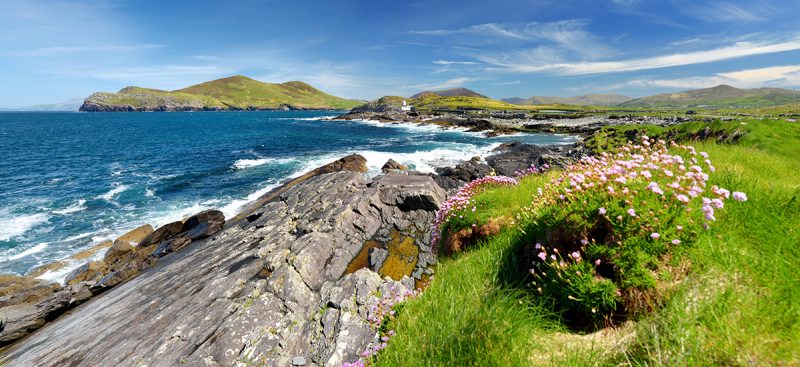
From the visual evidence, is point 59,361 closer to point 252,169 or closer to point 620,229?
point 620,229

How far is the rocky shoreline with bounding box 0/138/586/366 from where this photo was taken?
337 inches

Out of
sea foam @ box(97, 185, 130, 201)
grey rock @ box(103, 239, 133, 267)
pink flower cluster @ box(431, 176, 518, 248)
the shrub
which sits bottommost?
grey rock @ box(103, 239, 133, 267)

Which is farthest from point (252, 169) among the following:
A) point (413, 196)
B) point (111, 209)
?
point (413, 196)

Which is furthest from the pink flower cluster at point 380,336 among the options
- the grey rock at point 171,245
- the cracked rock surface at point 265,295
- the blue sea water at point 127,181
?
the blue sea water at point 127,181

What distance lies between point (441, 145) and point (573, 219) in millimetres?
52868

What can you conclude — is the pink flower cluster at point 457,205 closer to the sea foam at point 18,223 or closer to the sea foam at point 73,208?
the sea foam at point 18,223

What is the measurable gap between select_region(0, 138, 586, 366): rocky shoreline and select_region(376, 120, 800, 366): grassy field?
10.1ft

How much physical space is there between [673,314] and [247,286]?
11.1 metres

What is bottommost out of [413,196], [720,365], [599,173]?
[413,196]

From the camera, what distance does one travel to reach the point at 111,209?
28125 millimetres

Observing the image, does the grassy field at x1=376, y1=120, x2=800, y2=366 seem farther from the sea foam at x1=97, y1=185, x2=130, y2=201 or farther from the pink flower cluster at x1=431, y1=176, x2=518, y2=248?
the sea foam at x1=97, y1=185, x2=130, y2=201

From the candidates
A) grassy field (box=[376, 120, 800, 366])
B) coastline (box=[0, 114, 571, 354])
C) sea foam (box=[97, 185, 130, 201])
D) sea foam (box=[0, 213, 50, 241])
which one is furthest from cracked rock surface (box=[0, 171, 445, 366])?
sea foam (box=[97, 185, 130, 201])

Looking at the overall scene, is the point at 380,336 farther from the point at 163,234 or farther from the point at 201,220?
the point at 163,234

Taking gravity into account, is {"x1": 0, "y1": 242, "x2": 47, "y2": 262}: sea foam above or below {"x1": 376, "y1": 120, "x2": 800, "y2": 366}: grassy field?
below
